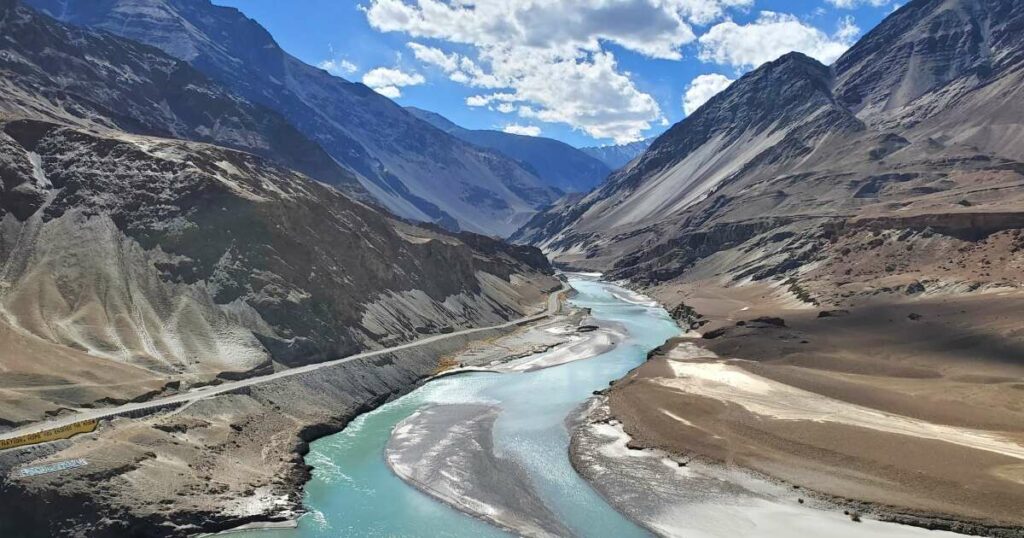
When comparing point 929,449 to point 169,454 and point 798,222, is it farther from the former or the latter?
point 798,222

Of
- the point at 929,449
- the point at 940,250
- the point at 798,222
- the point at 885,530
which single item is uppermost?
the point at 798,222

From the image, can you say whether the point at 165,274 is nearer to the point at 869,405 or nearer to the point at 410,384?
the point at 410,384

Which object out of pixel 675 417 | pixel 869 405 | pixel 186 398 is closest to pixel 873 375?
pixel 869 405

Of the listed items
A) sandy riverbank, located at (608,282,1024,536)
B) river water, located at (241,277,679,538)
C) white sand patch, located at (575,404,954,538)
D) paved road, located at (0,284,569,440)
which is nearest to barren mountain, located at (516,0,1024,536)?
sandy riverbank, located at (608,282,1024,536)

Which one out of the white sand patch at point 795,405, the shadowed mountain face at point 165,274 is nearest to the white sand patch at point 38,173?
the shadowed mountain face at point 165,274

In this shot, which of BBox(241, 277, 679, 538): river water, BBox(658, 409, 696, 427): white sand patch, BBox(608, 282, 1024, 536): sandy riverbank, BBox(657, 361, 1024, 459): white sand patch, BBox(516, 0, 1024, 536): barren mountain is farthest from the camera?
BBox(658, 409, 696, 427): white sand patch

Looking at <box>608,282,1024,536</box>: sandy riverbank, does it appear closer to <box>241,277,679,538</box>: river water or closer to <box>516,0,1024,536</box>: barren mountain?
<box>516,0,1024,536</box>: barren mountain

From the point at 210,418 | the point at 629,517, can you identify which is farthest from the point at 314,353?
the point at 629,517
